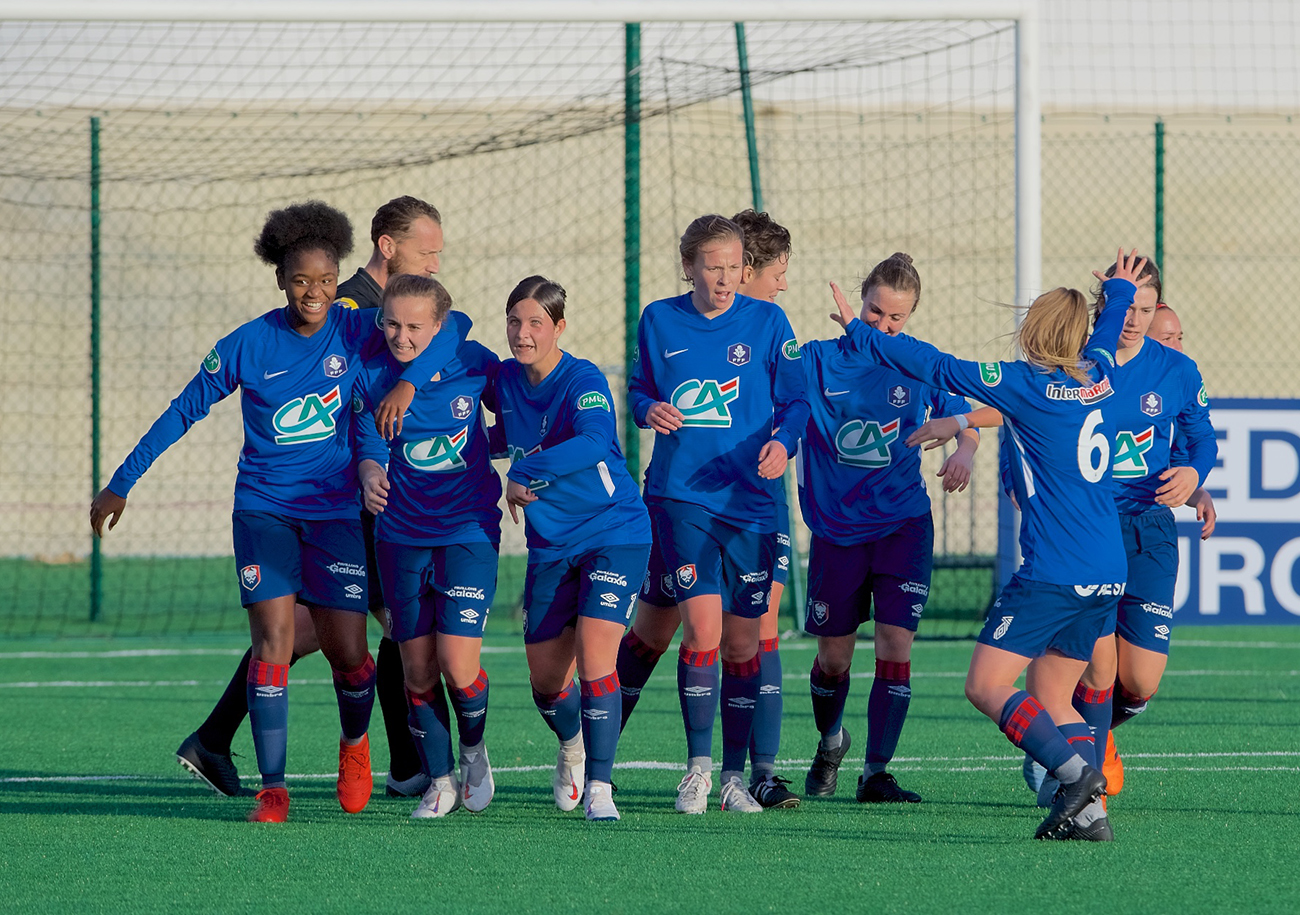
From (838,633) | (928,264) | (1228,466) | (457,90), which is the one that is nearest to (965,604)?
(1228,466)

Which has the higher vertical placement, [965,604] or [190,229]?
[190,229]

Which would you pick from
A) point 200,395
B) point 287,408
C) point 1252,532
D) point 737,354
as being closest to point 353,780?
point 287,408

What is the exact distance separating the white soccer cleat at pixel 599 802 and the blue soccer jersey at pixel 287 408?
4.04 ft

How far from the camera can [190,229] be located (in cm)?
2358

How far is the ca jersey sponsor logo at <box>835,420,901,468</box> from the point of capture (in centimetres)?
566

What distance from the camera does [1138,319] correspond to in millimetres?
5340

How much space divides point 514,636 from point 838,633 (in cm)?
582

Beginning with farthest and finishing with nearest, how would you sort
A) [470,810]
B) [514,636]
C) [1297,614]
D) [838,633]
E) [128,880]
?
[514,636] → [1297,614] → [838,633] → [470,810] → [128,880]

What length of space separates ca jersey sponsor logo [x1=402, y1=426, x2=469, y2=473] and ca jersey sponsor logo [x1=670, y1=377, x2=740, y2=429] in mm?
772

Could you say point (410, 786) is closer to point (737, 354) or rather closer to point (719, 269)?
point (737, 354)

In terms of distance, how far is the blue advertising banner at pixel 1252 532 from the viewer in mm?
10125

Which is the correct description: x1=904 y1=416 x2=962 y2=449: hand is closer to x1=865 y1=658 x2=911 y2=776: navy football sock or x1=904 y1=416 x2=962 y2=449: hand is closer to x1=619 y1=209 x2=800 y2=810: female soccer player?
x1=619 y1=209 x2=800 y2=810: female soccer player

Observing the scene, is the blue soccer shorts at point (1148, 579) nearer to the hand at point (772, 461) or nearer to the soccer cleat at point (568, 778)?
the hand at point (772, 461)

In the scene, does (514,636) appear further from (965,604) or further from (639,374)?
(639,374)
